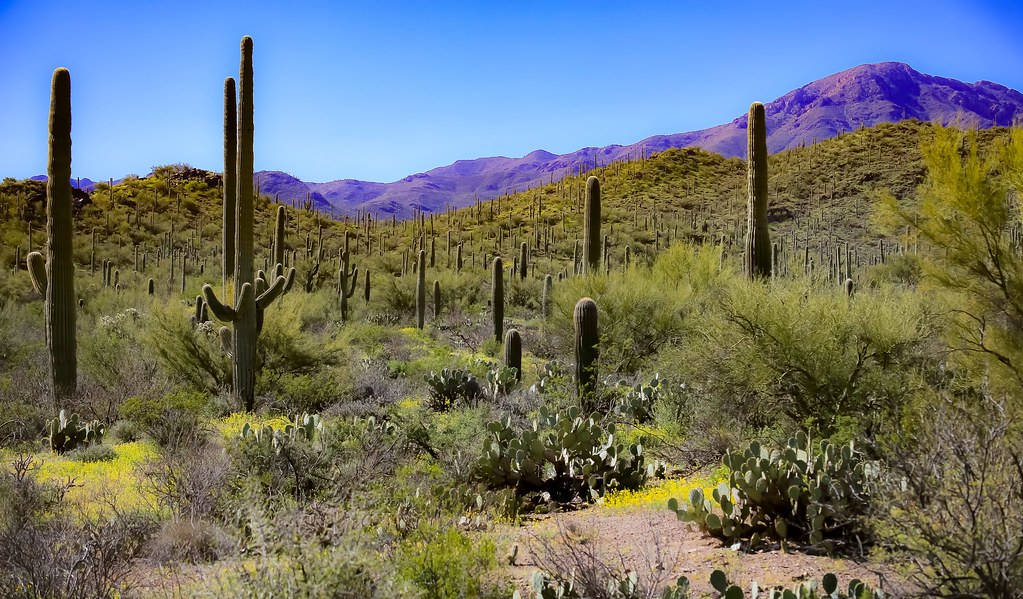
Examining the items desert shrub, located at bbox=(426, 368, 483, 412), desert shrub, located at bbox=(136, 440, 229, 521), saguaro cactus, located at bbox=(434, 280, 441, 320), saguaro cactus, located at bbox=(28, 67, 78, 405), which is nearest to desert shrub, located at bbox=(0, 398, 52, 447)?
saguaro cactus, located at bbox=(28, 67, 78, 405)

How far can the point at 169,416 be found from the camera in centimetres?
909

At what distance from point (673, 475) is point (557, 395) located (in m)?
3.45

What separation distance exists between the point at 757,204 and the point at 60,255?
12455 millimetres

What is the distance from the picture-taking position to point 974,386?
7301 millimetres

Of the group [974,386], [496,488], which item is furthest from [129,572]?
[974,386]

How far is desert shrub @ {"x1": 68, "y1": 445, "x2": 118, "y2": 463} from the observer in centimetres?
823

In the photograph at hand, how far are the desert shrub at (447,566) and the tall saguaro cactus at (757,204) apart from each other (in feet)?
33.3

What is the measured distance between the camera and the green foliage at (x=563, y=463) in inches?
266

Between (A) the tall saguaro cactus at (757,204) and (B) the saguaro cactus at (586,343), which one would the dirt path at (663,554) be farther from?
(A) the tall saguaro cactus at (757,204)

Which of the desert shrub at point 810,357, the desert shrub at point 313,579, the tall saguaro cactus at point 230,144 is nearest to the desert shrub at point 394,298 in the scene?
the tall saguaro cactus at point 230,144

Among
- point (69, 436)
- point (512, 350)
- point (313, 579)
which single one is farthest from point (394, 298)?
point (313, 579)

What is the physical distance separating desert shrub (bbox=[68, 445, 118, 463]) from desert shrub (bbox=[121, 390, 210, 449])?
52 cm

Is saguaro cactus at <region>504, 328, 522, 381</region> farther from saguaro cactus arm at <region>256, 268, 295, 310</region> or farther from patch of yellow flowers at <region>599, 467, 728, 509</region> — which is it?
patch of yellow flowers at <region>599, 467, 728, 509</region>

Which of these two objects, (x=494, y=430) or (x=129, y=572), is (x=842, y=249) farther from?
(x=129, y=572)
